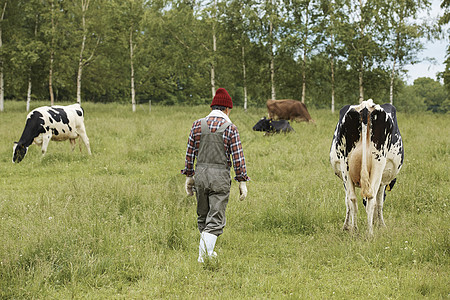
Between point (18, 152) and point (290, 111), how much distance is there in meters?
13.2

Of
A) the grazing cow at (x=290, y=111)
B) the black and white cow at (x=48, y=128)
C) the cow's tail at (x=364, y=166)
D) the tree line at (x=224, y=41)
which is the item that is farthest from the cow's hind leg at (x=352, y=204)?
the tree line at (x=224, y=41)

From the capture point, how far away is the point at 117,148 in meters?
13.4

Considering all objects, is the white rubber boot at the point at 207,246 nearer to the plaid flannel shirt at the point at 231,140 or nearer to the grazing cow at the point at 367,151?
the plaid flannel shirt at the point at 231,140

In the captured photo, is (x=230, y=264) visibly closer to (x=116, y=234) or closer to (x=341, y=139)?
(x=116, y=234)

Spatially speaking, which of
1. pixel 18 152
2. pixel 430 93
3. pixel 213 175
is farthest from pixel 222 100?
pixel 430 93

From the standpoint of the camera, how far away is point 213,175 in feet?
15.0

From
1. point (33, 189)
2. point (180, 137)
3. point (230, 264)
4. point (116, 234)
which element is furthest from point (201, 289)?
point (180, 137)

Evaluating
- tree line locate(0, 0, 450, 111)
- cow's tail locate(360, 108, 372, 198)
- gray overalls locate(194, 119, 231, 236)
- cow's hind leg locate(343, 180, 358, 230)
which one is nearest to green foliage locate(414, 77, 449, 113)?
tree line locate(0, 0, 450, 111)

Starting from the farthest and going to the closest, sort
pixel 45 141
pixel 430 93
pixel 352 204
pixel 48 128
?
pixel 430 93, pixel 48 128, pixel 45 141, pixel 352 204

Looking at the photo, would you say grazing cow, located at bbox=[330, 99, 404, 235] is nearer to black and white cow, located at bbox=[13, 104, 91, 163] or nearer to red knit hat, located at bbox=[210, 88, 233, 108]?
red knit hat, located at bbox=[210, 88, 233, 108]

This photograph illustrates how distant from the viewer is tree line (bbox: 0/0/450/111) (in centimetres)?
2559

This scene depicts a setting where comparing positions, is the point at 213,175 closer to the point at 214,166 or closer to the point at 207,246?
the point at 214,166

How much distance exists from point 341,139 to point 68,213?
13.3 feet

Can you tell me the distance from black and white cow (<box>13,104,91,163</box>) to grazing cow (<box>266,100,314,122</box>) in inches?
419
